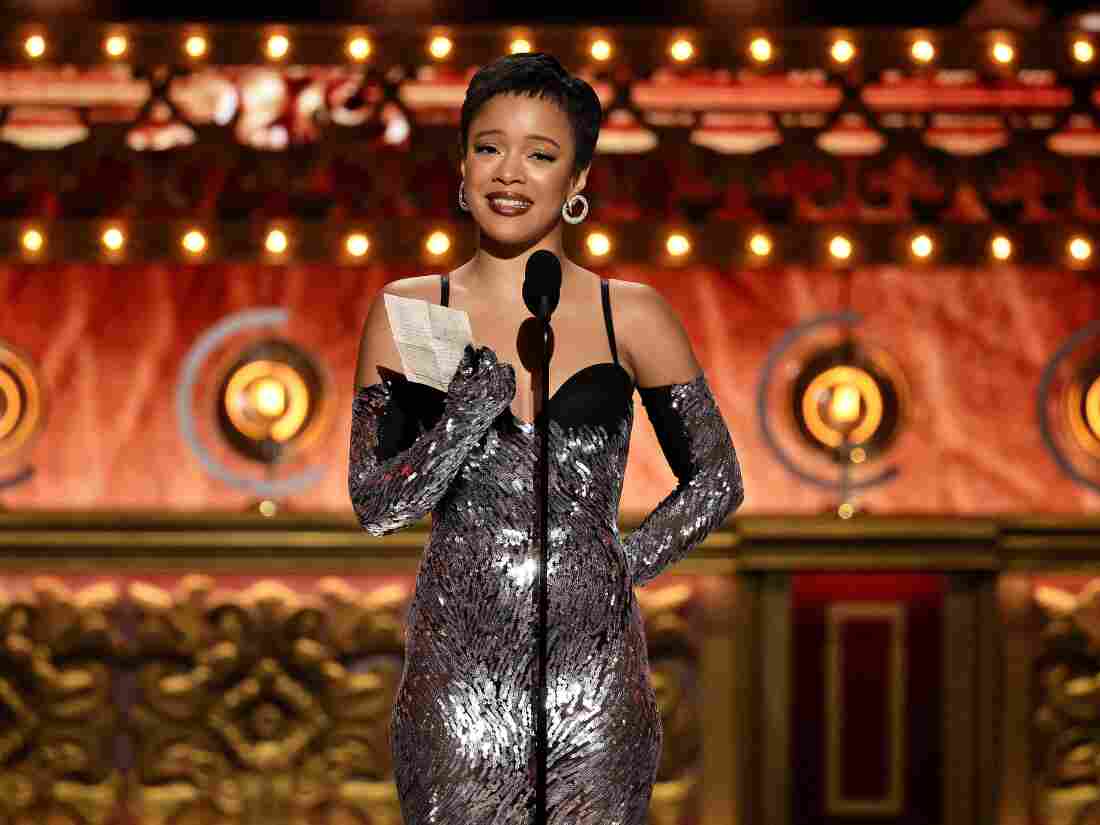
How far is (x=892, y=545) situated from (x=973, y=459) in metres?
0.47

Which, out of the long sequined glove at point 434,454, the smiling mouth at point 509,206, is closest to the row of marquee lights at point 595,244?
the smiling mouth at point 509,206

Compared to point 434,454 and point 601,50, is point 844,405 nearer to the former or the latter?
point 601,50

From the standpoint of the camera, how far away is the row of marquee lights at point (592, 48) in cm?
439

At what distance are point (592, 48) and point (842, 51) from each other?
68 cm

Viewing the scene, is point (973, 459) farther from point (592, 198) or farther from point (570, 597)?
point (570, 597)

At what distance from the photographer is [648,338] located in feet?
7.61

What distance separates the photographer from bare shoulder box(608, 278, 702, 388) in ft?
7.57

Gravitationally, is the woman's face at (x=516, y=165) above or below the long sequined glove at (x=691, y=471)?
above

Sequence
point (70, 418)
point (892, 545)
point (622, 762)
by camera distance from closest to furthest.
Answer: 1. point (622, 762)
2. point (892, 545)
3. point (70, 418)

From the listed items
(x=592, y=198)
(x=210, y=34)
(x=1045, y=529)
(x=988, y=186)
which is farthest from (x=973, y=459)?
(x=210, y=34)

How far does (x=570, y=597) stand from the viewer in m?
2.16

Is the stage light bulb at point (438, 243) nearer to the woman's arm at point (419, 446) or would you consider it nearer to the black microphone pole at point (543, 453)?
the woman's arm at point (419, 446)

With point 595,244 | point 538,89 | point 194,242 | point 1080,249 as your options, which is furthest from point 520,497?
point 1080,249

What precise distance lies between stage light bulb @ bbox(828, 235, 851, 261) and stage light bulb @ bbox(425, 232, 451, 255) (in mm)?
1032
